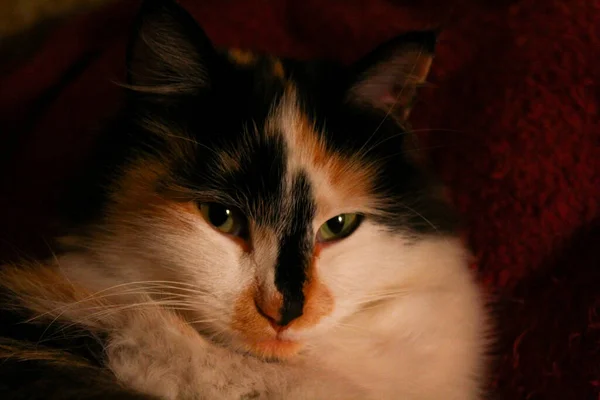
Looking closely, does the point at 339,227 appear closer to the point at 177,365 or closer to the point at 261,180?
the point at 261,180

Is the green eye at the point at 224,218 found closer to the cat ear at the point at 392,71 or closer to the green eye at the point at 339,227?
the green eye at the point at 339,227

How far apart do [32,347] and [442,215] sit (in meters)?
0.68

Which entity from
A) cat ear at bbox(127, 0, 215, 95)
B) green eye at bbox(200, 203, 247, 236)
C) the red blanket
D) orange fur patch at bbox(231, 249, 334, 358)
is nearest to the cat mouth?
orange fur patch at bbox(231, 249, 334, 358)

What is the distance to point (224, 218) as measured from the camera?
83 cm

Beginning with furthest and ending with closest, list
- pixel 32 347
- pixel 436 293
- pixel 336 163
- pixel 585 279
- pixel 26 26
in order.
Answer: pixel 26 26, pixel 585 279, pixel 436 293, pixel 336 163, pixel 32 347

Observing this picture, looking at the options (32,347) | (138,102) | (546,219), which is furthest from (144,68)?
(546,219)

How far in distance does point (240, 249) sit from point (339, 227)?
16 cm

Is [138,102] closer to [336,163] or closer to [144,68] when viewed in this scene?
[144,68]

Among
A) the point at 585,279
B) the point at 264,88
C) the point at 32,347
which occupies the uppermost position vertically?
the point at 264,88

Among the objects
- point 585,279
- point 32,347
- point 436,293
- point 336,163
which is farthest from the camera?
point 585,279

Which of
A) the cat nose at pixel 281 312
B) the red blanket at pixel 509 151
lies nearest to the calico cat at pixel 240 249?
the cat nose at pixel 281 312

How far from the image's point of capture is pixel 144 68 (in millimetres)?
870

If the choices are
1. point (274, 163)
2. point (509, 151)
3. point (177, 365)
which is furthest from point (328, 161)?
point (509, 151)

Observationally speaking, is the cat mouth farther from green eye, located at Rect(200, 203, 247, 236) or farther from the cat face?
green eye, located at Rect(200, 203, 247, 236)
